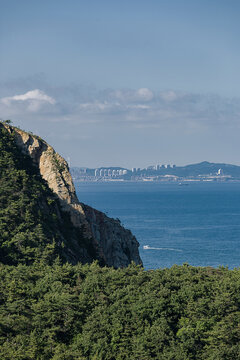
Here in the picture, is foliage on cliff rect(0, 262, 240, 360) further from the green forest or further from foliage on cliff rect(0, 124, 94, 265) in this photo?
foliage on cliff rect(0, 124, 94, 265)

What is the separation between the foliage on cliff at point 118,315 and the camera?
37.8 m

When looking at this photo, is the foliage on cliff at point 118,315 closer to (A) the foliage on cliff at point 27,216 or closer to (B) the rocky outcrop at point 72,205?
(A) the foliage on cliff at point 27,216

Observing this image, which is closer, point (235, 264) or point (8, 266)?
point (8, 266)

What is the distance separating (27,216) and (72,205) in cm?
1031

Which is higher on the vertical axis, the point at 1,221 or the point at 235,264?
the point at 1,221

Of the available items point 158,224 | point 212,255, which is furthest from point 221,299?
point 158,224

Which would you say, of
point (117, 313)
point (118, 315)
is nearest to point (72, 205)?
point (117, 313)

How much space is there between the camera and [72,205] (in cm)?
6744

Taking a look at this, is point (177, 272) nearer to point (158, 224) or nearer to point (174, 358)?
point (174, 358)

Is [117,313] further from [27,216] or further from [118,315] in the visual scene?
[27,216]

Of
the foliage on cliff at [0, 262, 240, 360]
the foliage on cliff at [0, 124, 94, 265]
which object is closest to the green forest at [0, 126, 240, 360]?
the foliage on cliff at [0, 262, 240, 360]

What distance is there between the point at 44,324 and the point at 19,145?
33.1 metres

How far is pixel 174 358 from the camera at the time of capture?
121ft

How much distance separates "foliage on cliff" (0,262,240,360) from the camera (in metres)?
37.8
